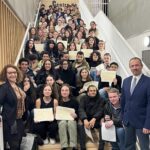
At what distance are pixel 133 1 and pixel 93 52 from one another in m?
3.84

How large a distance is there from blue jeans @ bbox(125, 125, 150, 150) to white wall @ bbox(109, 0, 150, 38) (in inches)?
220

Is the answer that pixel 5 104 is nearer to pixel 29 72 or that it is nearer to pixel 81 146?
pixel 81 146

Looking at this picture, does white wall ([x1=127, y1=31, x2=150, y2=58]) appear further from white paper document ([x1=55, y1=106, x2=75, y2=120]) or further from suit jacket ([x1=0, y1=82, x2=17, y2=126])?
suit jacket ([x1=0, y1=82, x2=17, y2=126])

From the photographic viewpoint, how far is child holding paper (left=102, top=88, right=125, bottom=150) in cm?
603

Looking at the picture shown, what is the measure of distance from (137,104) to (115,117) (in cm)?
A: 128

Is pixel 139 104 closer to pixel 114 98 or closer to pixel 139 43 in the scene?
pixel 114 98

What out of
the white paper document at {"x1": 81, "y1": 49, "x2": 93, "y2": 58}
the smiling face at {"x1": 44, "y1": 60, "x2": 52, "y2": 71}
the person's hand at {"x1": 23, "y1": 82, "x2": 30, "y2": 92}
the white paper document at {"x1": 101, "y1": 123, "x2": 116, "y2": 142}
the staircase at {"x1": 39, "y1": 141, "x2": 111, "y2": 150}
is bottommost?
the staircase at {"x1": 39, "y1": 141, "x2": 111, "y2": 150}

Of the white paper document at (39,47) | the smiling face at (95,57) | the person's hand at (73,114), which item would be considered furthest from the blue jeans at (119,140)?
the white paper document at (39,47)

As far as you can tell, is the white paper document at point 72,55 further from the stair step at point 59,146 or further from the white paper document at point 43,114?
the stair step at point 59,146

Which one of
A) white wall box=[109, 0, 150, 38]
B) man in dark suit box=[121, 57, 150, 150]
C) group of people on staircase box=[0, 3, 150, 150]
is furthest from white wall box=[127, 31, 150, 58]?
man in dark suit box=[121, 57, 150, 150]

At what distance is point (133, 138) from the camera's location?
17.1 ft

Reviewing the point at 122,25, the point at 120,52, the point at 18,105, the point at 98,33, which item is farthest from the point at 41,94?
the point at 122,25

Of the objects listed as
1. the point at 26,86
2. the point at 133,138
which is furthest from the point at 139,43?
the point at 133,138

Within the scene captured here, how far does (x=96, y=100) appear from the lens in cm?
662
